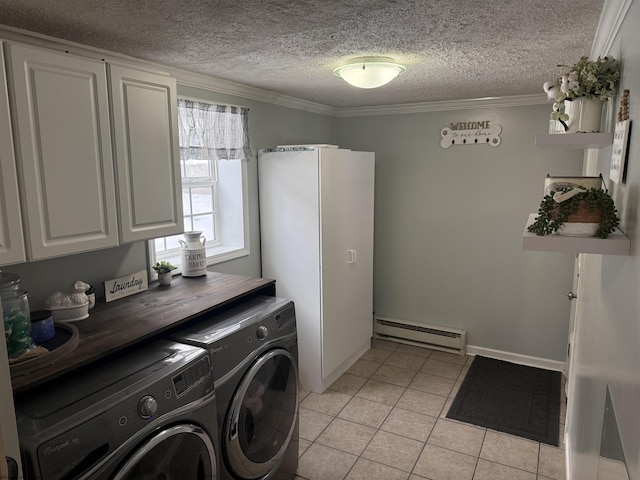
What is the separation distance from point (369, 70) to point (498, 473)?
90.4 inches

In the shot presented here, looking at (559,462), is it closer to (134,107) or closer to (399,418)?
(399,418)

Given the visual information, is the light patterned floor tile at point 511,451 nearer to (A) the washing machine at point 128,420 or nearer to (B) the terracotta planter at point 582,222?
(A) the washing machine at point 128,420

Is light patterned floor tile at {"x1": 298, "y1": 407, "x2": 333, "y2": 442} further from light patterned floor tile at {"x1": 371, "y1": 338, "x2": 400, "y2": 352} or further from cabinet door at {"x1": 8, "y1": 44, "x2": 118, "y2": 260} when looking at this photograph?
cabinet door at {"x1": 8, "y1": 44, "x2": 118, "y2": 260}

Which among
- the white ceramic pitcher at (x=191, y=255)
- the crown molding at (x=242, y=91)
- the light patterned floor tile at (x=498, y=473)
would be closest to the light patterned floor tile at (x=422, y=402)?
the light patterned floor tile at (x=498, y=473)

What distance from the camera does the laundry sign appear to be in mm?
3648

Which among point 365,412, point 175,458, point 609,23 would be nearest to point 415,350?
point 365,412

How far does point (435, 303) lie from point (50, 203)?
3.29 m

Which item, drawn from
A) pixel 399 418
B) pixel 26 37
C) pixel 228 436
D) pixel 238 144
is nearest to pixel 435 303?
pixel 399 418

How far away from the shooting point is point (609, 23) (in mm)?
1522

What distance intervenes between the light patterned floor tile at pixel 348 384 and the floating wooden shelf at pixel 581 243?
241 cm

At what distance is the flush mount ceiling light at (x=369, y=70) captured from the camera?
7.28ft

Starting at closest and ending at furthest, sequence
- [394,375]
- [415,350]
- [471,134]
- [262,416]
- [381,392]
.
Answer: [262,416] → [381,392] → [394,375] → [471,134] → [415,350]

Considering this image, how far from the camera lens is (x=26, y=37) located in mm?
1796

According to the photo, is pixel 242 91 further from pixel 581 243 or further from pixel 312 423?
pixel 581 243
